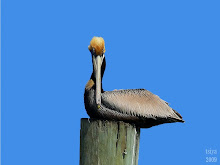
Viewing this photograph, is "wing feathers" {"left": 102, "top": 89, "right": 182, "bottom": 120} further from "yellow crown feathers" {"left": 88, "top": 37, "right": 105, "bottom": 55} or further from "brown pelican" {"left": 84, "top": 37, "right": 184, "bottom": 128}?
"yellow crown feathers" {"left": 88, "top": 37, "right": 105, "bottom": 55}

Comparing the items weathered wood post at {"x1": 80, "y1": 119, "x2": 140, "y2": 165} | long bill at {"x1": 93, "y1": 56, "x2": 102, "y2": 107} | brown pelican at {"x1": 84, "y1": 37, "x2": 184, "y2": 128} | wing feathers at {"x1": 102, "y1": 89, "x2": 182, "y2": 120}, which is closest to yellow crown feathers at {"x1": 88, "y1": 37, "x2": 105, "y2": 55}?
brown pelican at {"x1": 84, "y1": 37, "x2": 184, "y2": 128}

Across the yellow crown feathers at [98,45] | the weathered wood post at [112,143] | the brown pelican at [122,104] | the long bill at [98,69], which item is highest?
the yellow crown feathers at [98,45]

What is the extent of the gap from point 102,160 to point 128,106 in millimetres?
1045

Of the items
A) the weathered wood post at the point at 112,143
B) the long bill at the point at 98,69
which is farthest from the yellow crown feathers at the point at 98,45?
the weathered wood post at the point at 112,143

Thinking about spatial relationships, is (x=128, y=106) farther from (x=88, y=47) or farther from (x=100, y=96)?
(x=88, y=47)

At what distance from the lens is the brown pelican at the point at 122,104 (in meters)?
8.60

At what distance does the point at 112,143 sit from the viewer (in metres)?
8.35

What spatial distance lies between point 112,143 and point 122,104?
0.74 metres

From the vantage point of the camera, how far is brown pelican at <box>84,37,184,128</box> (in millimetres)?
8602

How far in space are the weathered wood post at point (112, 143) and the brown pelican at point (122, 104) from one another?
23 centimetres

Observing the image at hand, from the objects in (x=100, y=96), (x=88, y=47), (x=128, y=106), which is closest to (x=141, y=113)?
(x=128, y=106)

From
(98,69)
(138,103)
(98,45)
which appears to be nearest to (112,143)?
(138,103)

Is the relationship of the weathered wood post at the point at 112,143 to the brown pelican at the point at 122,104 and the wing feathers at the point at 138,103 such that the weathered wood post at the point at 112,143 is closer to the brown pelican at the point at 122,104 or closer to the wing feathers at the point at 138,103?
the brown pelican at the point at 122,104

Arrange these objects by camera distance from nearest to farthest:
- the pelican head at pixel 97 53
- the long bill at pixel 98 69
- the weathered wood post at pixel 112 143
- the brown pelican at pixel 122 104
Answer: the weathered wood post at pixel 112 143 < the brown pelican at pixel 122 104 < the long bill at pixel 98 69 < the pelican head at pixel 97 53
